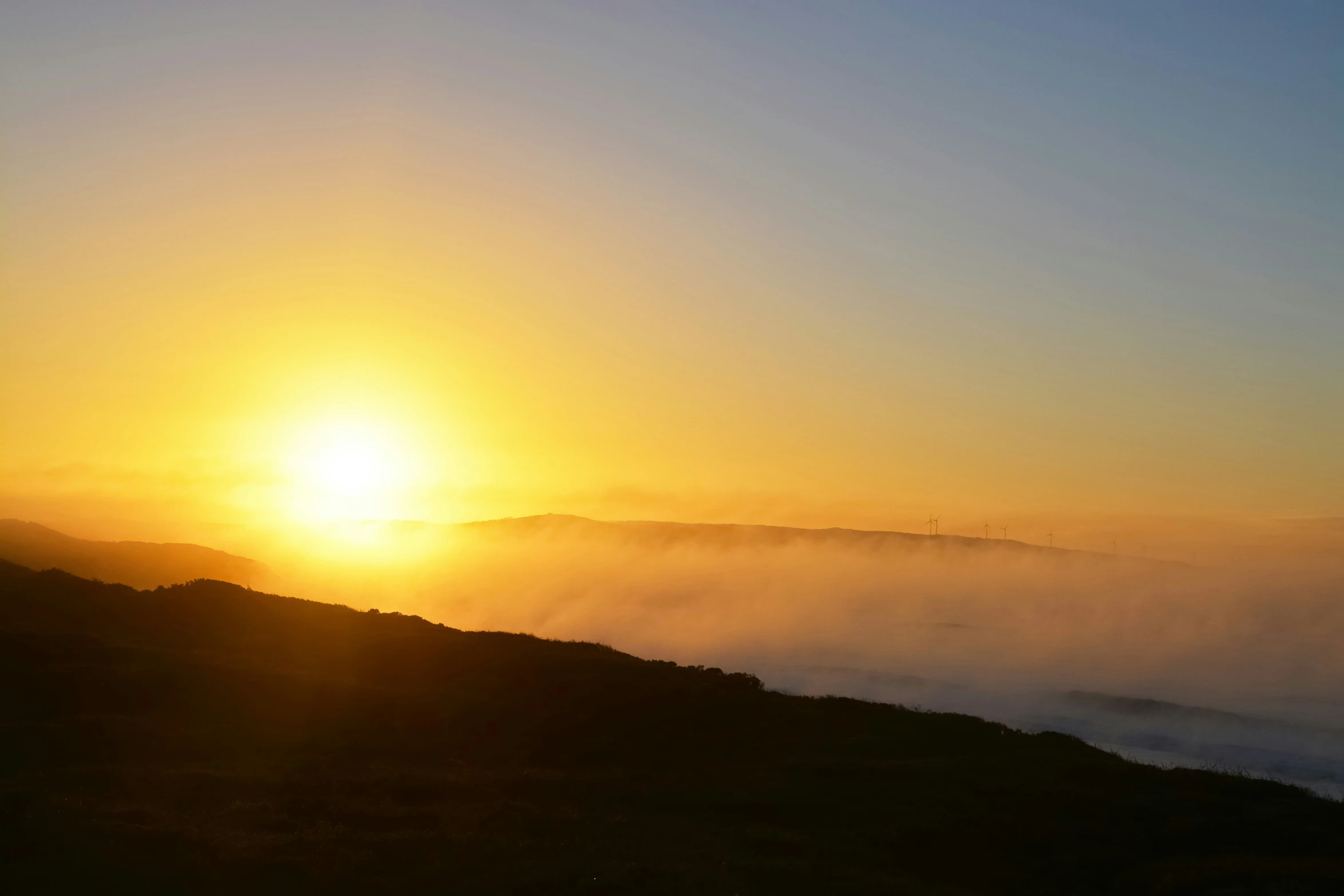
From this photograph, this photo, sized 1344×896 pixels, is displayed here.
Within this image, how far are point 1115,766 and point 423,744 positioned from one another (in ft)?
89.6

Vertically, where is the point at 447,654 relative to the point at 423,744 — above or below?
above

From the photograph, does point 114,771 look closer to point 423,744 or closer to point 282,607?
point 423,744

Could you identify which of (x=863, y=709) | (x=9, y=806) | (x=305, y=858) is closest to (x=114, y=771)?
(x=9, y=806)

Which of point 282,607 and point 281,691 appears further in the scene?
point 282,607

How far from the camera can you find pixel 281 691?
48.1m

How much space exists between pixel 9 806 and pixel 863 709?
33545 millimetres

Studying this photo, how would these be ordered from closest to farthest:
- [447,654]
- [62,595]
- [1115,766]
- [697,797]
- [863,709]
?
[697,797] < [1115,766] < [863,709] < [447,654] < [62,595]

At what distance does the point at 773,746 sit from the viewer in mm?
43281

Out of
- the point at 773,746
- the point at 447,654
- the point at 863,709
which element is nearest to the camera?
the point at 773,746

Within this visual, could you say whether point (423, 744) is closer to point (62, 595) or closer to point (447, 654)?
point (447, 654)

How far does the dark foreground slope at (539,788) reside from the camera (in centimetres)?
2542

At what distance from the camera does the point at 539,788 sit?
35.0 m

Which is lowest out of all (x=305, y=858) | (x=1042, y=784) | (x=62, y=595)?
(x=305, y=858)

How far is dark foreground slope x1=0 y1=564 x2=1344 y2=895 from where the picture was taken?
25422 millimetres
